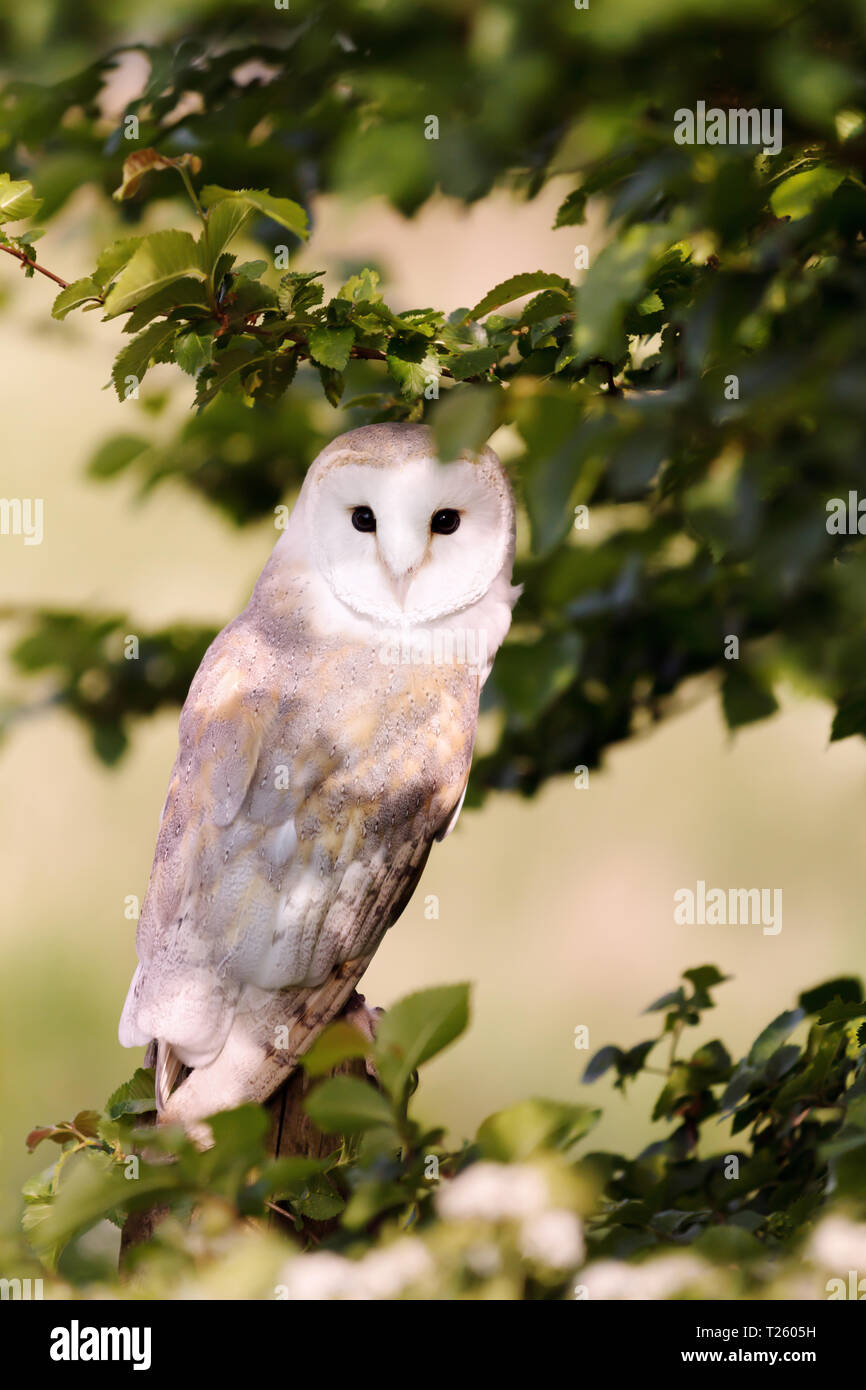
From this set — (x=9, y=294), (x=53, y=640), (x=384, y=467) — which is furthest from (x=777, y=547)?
(x=9, y=294)

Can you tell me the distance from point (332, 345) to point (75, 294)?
178 millimetres

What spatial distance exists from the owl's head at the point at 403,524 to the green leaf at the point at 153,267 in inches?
8.1

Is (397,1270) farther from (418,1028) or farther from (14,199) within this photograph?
(14,199)

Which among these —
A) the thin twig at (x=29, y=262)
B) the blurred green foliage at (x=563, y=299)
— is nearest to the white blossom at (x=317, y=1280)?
the blurred green foliage at (x=563, y=299)

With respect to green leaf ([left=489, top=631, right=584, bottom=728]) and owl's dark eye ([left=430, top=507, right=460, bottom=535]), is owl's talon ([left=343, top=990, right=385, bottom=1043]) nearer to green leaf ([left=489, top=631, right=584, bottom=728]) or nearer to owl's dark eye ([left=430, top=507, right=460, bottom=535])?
green leaf ([left=489, top=631, right=584, bottom=728])

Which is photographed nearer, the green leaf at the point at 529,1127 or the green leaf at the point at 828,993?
the green leaf at the point at 529,1127

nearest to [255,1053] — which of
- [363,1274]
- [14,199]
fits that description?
[363,1274]

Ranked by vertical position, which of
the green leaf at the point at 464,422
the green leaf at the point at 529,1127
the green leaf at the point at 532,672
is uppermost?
the green leaf at the point at 532,672

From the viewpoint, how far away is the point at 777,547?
1.90ft

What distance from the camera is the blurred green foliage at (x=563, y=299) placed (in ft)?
1.74

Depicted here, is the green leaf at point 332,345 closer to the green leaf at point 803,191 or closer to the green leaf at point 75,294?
the green leaf at point 75,294

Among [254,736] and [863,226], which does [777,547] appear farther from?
[254,736]

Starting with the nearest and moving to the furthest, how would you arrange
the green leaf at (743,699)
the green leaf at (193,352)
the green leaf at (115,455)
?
the green leaf at (193,352)
the green leaf at (743,699)
the green leaf at (115,455)

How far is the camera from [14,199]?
2.82 feet
